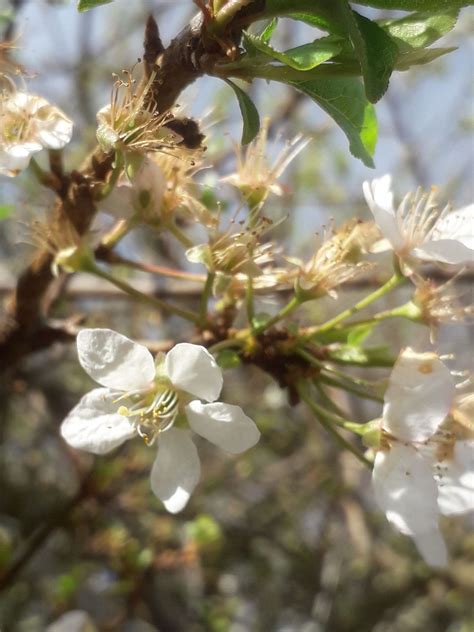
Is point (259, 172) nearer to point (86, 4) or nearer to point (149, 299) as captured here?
point (149, 299)

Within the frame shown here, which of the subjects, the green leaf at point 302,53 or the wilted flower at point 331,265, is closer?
the green leaf at point 302,53

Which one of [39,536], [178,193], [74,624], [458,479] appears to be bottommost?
[74,624]

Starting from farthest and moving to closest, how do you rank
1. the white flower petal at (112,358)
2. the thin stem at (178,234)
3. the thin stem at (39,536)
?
the thin stem at (39,536)
the thin stem at (178,234)
the white flower petal at (112,358)

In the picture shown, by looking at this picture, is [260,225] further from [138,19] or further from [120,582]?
[138,19]

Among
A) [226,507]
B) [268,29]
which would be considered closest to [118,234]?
[268,29]

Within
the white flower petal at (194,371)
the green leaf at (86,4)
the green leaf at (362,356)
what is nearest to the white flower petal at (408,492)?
the green leaf at (362,356)

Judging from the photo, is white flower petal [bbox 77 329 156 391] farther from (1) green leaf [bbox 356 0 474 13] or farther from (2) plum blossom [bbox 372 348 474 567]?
(1) green leaf [bbox 356 0 474 13]

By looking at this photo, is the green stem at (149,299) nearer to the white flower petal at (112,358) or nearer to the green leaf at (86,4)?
the white flower petal at (112,358)
